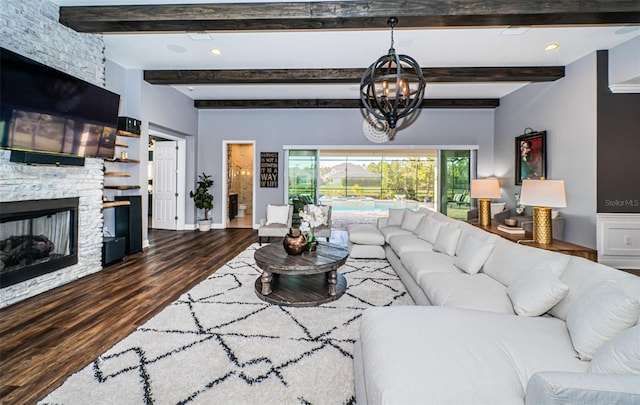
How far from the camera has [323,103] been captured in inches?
292

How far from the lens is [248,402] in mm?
1726

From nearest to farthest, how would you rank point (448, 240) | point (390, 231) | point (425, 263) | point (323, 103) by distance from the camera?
1. point (425, 263)
2. point (448, 240)
3. point (390, 231)
4. point (323, 103)

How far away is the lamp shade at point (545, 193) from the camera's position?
3271 mm

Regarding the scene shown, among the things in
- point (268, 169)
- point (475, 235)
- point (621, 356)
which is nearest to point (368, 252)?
point (475, 235)

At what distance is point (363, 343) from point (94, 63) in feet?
16.2

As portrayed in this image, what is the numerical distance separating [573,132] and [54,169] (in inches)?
289

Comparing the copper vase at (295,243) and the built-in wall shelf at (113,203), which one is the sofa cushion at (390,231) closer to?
the copper vase at (295,243)

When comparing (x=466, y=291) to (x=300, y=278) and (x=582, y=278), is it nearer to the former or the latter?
(x=582, y=278)

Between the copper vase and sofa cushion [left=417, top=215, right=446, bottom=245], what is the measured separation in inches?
68.5

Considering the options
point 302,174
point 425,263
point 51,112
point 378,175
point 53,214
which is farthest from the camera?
point 378,175

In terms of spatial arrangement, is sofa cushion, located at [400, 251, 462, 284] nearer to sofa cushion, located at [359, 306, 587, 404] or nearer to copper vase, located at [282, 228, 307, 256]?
sofa cushion, located at [359, 306, 587, 404]

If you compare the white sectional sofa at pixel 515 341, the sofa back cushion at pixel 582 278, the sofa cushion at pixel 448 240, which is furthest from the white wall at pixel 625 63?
the sofa back cushion at pixel 582 278

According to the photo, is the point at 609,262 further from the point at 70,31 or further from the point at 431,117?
the point at 70,31

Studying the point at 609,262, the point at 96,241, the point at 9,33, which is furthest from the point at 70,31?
the point at 609,262
